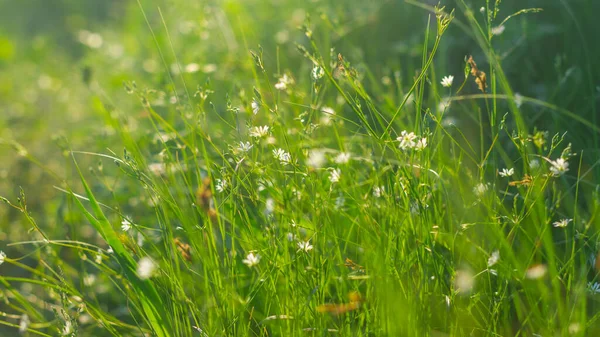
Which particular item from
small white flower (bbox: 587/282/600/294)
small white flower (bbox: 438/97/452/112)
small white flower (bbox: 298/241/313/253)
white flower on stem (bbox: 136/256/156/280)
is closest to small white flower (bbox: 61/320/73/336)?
white flower on stem (bbox: 136/256/156/280)

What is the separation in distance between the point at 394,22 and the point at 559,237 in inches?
58.3

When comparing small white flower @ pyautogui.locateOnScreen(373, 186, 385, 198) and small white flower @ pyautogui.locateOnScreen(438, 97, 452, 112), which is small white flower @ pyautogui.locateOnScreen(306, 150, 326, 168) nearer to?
small white flower @ pyautogui.locateOnScreen(373, 186, 385, 198)

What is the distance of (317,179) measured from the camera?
148cm

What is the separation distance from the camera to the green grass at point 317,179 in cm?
139

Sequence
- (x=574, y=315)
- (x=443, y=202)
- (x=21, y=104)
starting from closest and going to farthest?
(x=574, y=315)
(x=443, y=202)
(x=21, y=104)

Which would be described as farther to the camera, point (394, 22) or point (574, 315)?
point (394, 22)

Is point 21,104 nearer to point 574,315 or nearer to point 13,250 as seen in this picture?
point 13,250

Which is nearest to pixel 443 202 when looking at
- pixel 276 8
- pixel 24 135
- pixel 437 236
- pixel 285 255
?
pixel 437 236

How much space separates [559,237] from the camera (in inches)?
73.3

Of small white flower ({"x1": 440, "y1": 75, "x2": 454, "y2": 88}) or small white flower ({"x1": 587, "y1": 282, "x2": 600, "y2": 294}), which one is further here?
small white flower ({"x1": 440, "y1": 75, "x2": 454, "y2": 88})

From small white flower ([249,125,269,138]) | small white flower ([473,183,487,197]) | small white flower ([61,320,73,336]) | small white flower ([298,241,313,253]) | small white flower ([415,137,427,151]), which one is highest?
small white flower ([249,125,269,138])

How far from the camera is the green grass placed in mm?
1387

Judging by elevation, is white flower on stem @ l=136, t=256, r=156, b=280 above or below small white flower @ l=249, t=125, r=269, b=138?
below

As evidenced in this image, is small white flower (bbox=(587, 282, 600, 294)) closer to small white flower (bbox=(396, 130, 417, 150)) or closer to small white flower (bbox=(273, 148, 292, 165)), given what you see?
small white flower (bbox=(396, 130, 417, 150))
